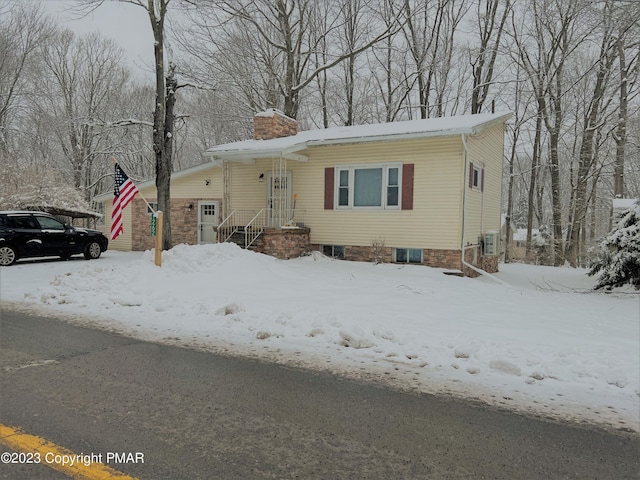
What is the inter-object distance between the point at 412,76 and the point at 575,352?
24.9m

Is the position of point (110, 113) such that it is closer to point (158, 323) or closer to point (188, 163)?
point (188, 163)

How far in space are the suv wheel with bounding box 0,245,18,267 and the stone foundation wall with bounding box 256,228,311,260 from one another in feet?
24.0

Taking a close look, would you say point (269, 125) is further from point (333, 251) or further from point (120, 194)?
point (120, 194)

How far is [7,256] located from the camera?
43.0ft

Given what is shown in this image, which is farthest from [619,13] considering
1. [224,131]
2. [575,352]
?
[224,131]

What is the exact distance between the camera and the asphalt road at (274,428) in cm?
277

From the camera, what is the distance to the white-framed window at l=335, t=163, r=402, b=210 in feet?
44.5

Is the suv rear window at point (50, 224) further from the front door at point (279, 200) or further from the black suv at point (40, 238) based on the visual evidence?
the front door at point (279, 200)

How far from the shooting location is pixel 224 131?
96.4 ft

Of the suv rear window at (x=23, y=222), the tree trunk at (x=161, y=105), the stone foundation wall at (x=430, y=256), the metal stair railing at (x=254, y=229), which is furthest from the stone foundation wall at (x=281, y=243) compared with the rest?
the suv rear window at (x=23, y=222)

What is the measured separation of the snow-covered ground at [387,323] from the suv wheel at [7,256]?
60.7 inches

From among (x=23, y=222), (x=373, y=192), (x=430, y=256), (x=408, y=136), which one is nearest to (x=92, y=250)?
(x=23, y=222)

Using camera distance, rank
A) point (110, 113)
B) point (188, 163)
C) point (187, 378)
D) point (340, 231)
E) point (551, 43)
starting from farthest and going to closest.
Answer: point (188, 163), point (110, 113), point (551, 43), point (340, 231), point (187, 378)

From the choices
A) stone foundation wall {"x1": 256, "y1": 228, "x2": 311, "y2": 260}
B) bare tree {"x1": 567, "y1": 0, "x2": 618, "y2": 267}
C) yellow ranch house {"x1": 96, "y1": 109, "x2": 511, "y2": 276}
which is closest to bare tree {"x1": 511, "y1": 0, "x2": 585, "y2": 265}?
bare tree {"x1": 567, "y1": 0, "x2": 618, "y2": 267}
